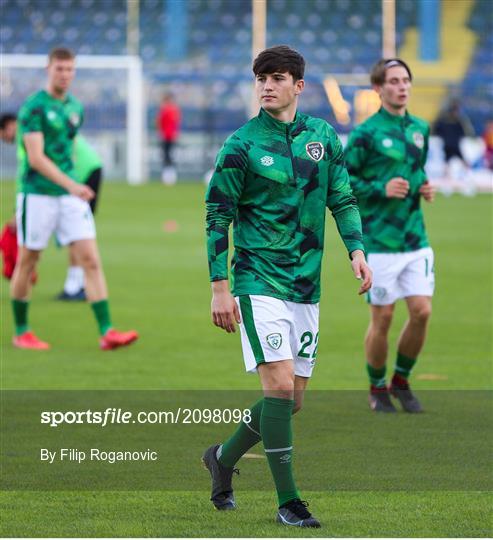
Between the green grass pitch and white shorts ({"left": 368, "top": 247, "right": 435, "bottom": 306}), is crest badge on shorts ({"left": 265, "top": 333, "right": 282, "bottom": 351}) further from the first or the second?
white shorts ({"left": 368, "top": 247, "right": 435, "bottom": 306})

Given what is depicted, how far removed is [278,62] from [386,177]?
2.73 meters

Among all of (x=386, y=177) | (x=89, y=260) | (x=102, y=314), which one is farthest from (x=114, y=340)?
(x=386, y=177)

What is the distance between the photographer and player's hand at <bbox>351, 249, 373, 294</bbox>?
5.37 metres

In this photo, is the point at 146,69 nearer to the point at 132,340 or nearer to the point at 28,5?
the point at 28,5

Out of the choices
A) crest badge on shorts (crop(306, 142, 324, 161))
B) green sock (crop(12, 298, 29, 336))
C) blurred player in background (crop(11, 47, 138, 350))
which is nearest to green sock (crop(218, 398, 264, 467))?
crest badge on shorts (crop(306, 142, 324, 161))

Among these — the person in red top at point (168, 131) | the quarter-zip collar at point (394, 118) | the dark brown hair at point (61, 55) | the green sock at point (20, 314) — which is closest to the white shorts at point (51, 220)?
the green sock at point (20, 314)

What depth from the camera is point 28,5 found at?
41.5 meters

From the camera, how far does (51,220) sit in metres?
10.2

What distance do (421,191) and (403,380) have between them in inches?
45.3

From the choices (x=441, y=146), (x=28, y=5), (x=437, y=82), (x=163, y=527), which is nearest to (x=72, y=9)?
(x=28, y=5)

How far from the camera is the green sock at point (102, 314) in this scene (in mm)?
10188

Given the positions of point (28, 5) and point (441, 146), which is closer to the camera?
point (441, 146)

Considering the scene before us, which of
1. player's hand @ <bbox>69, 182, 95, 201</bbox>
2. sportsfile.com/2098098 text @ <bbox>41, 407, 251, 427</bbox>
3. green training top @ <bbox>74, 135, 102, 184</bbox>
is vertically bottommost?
sportsfile.com/2098098 text @ <bbox>41, 407, 251, 427</bbox>

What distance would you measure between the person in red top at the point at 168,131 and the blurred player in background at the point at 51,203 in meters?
23.8
